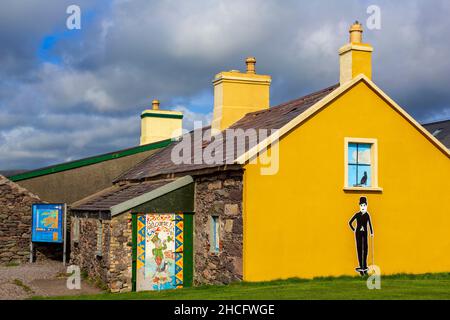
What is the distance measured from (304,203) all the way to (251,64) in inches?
348

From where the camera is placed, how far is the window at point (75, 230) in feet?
72.2

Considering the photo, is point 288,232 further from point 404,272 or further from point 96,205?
point 96,205

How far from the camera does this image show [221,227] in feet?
55.7

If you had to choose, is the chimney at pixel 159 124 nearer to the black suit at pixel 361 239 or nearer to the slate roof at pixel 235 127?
the slate roof at pixel 235 127

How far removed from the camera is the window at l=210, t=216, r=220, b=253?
57.0 feet

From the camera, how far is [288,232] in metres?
16.3

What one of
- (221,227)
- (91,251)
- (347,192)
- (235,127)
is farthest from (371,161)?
(91,251)

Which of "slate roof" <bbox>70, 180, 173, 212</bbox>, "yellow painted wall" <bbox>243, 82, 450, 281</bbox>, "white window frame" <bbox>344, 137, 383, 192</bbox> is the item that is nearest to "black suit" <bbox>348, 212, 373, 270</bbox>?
"yellow painted wall" <bbox>243, 82, 450, 281</bbox>

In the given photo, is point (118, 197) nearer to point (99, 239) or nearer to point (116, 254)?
point (99, 239)

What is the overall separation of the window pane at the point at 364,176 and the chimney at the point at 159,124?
42.7 ft

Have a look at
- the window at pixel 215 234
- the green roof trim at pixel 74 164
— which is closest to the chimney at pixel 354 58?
the window at pixel 215 234

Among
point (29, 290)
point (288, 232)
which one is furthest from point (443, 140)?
point (29, 290)

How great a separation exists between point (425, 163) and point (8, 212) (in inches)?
627

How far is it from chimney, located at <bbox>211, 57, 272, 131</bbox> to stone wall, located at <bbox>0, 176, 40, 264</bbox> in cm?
829
